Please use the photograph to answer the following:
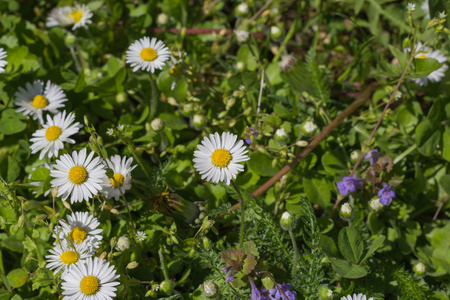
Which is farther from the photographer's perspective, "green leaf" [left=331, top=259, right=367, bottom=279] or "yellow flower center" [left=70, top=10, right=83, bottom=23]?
"yellow flower center" [left=70, top=10, right=83, bottom=23]

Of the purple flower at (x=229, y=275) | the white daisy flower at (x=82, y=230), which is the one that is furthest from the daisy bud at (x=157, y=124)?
the purple flower at (x=229, y=275)

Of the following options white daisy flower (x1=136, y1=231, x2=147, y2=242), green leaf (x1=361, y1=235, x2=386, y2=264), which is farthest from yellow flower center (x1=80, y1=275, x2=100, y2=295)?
green leaf (x1=361, y1=235, x2=386, y2=264)

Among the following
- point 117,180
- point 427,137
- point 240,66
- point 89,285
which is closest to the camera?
point 89,285

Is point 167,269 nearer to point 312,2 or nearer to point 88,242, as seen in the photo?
point 88,242

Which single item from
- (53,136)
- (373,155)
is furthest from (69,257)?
(373,155)

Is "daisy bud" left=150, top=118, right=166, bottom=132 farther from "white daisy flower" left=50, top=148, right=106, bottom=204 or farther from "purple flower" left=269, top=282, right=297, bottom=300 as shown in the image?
"purple flower" left=269, top=282, right=297, bottom=300

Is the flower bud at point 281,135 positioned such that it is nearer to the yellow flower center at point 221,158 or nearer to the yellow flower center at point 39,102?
the yellow flower center at point 221,158

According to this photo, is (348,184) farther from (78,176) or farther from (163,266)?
(78,176)

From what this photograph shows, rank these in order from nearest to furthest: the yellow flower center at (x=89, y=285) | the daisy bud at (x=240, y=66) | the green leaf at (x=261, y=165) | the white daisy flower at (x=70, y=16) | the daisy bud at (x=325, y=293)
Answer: the yellow flower center at (x=89, y=285)
the daisy bud at (x=325, y=293)
the green leaf at (x=261, y=165)
the daisy bud at (x=240, y=66)
the white daisy flower at (x=70, y=16)
